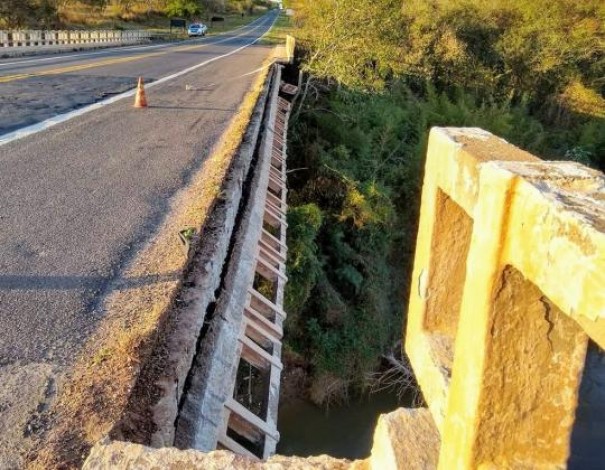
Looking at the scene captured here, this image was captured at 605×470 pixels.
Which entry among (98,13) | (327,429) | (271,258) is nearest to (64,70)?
(327,429)

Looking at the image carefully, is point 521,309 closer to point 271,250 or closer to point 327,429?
point 271,250

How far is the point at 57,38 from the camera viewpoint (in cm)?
2745

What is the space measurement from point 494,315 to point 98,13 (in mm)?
53526

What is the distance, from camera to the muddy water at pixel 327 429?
11.9 metres

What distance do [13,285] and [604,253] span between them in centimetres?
415

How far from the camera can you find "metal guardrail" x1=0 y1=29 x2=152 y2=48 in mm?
23281

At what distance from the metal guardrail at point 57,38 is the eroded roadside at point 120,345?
71.5 ft

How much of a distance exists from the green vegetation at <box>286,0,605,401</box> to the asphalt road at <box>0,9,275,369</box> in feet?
10.2

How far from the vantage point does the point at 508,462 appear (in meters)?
1.32

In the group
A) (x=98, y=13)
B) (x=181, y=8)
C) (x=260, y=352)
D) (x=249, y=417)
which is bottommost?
(x=249, y=417)

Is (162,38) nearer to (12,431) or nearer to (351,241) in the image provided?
(351,241)

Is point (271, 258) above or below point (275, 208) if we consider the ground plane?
below

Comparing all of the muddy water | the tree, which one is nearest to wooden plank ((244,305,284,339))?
the muddy water

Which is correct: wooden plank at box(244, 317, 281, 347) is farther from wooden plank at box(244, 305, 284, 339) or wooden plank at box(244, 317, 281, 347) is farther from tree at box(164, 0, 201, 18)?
tree at box(164, 0, 201, 18)
